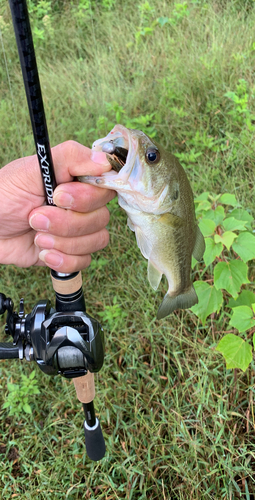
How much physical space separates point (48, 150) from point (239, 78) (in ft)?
9.70

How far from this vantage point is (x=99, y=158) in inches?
46.7

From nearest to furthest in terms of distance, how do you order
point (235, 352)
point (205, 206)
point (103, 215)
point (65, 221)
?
point (65, 221) → point (103, 215) → point (235, 352) → point (205, 206)

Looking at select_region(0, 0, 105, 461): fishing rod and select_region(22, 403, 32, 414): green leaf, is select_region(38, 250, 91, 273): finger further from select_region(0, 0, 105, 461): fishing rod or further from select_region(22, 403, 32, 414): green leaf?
select_region(22, 403, 32, 414): green leaf

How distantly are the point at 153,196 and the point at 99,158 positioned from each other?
0.23 metres

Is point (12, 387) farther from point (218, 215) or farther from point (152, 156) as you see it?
point (152, 156)

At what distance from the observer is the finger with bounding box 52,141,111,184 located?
1189mm

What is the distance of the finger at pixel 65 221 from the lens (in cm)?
124

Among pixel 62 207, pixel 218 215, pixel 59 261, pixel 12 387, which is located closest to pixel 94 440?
pixel 12 387

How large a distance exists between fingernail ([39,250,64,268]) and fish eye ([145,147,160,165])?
50 cm

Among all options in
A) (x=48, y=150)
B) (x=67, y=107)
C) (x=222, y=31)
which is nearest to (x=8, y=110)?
(x=67, y=107)

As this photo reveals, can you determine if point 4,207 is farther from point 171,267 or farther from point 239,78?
point 239,78

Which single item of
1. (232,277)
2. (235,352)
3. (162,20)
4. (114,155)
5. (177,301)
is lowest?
(235,352)

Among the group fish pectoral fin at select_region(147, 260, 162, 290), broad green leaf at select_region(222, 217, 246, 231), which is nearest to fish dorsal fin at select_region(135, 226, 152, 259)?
fish pectoral fin at select_region(147, 260, 162, 290)

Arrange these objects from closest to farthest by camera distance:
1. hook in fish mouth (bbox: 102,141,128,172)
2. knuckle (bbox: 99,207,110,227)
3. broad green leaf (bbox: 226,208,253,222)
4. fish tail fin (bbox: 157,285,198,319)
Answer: hook in fish mouth (bbox: 102,141,128,172) < knuckle (bbox: 99,207,110,227) < fish tail fin (bbox: 157,285,198,319) < broad green leaf (bbox: 226,208,253,222)
